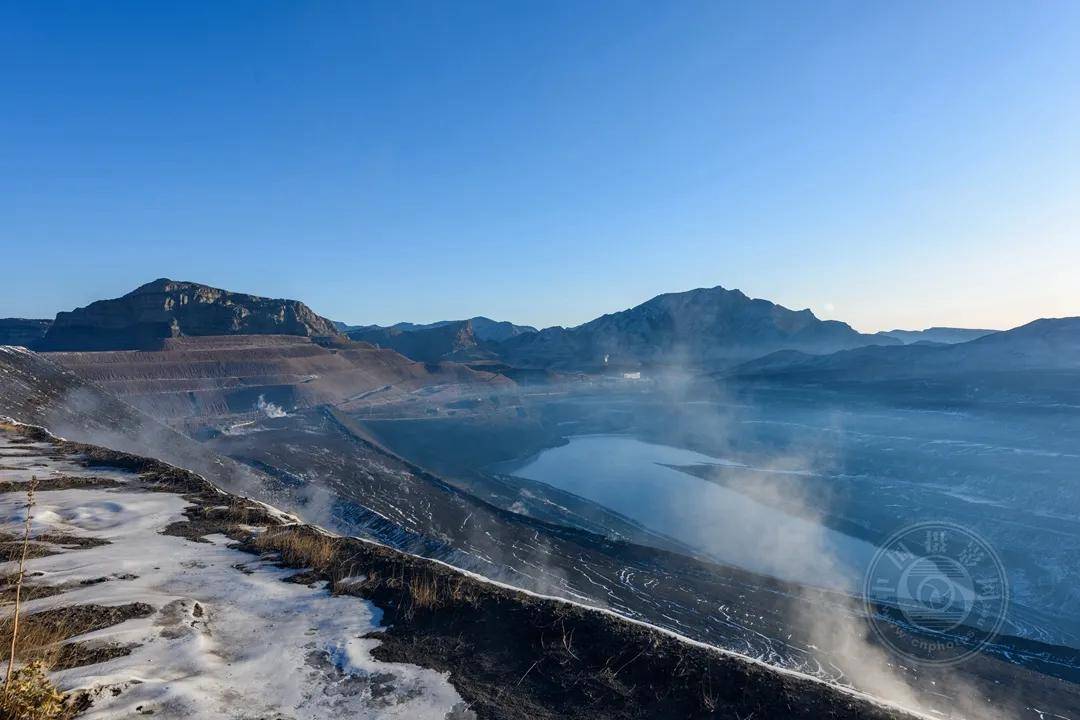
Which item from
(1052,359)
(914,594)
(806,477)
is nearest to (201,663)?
(914,594)

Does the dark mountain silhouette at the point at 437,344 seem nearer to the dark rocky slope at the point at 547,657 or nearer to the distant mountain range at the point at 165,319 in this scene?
the distant mountain range at the point at 165,319

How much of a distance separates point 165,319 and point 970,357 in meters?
118

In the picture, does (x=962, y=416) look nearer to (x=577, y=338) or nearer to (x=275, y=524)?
(x=275, y=524)

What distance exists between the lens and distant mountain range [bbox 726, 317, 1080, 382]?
231 ft

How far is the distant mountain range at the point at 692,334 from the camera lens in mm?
151250

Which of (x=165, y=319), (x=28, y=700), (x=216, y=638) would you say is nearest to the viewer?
(x=28, y=700)

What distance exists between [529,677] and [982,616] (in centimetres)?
2739

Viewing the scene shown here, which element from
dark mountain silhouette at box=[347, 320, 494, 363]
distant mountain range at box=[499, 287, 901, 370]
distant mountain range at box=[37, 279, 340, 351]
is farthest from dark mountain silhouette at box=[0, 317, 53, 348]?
distant mountain range at box=[499, 287, 901, 370]

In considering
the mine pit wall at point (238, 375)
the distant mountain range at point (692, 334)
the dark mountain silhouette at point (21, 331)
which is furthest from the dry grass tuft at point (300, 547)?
the distant mountain range at point (692, 334)

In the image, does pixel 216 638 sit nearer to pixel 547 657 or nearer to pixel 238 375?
pixel 547 657

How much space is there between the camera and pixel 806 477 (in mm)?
44219

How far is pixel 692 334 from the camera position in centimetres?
15962

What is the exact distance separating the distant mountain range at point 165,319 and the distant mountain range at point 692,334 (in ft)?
204

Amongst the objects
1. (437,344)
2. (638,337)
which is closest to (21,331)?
(437,344)
